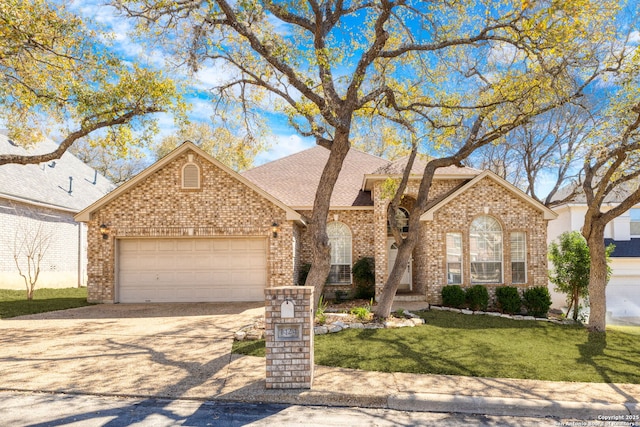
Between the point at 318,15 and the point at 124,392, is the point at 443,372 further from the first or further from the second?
the point at 318,15

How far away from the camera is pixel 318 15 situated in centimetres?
1049

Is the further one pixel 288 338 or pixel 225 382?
pixel 225 382

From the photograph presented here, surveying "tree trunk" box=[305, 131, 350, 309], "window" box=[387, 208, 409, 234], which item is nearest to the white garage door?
"tree trunk" box=[305, 131, 350, 309]

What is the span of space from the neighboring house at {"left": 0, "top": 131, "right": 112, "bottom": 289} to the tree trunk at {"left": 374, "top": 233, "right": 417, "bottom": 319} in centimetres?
1309

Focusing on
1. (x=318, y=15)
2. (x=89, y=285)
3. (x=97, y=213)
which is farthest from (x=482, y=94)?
(x=89, y=285)

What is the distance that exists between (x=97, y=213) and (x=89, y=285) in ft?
7.54

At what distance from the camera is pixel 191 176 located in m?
14.6

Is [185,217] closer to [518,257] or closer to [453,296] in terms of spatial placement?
[453,296]

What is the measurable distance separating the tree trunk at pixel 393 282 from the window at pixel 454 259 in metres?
3.94

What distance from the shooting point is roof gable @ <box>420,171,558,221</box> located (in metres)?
14.6

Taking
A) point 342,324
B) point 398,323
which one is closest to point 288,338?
point 342,324

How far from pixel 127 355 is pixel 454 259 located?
34.3ft

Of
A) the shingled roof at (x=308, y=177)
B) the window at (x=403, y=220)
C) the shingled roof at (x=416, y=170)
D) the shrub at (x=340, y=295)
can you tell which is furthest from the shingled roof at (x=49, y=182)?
the window at (x=403, y=220)

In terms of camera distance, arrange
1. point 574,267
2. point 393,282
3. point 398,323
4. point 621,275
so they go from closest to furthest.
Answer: point 398,323 → point 393,282 → point 574,267 → point 621,275
